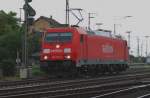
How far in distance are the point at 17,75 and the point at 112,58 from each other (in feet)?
25.2

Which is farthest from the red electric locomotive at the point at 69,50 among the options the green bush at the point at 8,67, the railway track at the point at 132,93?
the railway track at the point at 132,93

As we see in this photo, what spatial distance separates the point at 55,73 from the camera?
122 ft

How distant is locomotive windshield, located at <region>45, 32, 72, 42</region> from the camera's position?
122 ft

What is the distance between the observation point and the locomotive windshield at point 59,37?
122 ft

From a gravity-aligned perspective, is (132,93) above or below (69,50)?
below

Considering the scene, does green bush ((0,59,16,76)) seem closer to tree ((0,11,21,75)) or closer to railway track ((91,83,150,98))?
tree ((0,11,21,75))

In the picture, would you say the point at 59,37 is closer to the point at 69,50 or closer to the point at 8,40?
the point at 69,50

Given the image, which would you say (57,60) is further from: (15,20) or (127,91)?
(15,20)

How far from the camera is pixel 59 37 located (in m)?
37.3

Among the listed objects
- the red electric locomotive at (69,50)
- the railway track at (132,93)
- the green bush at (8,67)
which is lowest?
the railway track at (132,93)

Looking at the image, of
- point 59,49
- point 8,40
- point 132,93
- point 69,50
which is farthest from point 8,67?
point 8,40

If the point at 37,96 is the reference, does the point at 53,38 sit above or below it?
above

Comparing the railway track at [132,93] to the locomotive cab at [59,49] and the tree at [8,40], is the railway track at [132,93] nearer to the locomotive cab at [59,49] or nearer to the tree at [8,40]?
the locomotive cab at [59,49]

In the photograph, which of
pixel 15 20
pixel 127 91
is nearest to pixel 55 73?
A: pixel 127 91
